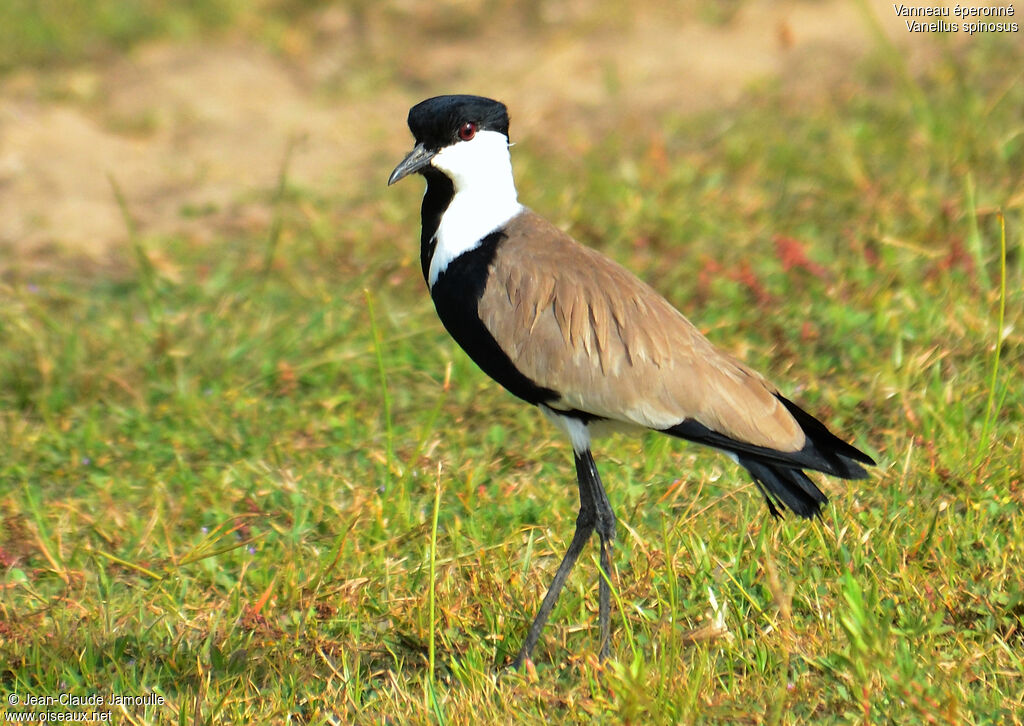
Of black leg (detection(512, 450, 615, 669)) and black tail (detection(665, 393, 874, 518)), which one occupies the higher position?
black tail (detection(665, 393, 874, 518))

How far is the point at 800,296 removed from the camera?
5.38 meters

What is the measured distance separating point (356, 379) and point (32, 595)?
1617 mm

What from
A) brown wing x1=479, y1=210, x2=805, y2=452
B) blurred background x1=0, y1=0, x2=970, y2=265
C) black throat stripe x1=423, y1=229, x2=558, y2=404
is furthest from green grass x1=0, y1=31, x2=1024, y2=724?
blurred background x1=0, y1=0, x2=970, y2=265

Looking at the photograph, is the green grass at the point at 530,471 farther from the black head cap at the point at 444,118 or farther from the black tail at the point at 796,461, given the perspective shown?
the black head cap at the point at 444,118

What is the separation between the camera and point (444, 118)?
368 cm

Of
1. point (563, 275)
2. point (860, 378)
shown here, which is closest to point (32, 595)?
point (563, 275)

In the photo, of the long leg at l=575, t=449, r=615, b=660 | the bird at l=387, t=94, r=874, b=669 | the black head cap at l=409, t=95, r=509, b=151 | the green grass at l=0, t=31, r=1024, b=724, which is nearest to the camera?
the green grass at l=0, t=31, r=1024, b=724

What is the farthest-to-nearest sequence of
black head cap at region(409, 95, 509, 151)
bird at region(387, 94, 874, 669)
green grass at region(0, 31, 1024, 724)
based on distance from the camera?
black head cap at region(409, 95, 509, 151), bird at region(387, 94, 874, 669), green grass at region(0, 31, 1024, 724)

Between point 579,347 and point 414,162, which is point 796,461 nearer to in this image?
point 579,347

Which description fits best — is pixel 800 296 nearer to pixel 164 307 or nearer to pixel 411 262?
pixel 411 262

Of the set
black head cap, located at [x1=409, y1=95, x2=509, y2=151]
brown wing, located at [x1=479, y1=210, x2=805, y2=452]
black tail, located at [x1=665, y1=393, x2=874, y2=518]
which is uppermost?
black head cap, located at [x1=409, y1=95, x2=509, y2=151]

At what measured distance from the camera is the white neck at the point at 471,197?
11.9 feet

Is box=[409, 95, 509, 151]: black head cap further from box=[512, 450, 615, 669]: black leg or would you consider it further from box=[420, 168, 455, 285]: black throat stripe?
box=[512, 450, 615, 669]: black leg

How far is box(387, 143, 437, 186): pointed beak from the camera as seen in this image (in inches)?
143
